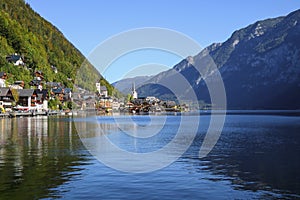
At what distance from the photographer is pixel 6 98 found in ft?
414

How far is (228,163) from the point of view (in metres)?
30.8

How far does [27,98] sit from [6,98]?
18.5 meters

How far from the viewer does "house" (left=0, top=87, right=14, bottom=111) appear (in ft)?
400

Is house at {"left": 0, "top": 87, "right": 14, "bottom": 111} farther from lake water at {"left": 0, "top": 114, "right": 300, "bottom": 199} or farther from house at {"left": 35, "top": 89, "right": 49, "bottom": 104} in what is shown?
lake water at {"left": 0, "top": 114, "right": 300, "bottom": 199}

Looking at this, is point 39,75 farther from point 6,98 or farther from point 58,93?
point 6,98


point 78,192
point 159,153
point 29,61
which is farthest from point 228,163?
point 29,61

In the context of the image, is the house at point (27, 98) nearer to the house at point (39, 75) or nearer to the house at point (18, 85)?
the house at point (18, 85)

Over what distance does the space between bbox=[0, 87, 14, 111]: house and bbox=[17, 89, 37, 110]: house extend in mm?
8612

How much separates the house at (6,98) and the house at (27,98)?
8.61 m

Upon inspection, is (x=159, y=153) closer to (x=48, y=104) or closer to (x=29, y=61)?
(x=48, y=104)

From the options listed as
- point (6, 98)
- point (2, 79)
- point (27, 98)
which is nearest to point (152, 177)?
point (6, 98)

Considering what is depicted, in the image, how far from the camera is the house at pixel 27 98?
14000cm

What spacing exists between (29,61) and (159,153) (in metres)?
150

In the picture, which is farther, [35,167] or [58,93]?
[58,93]
